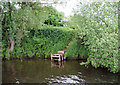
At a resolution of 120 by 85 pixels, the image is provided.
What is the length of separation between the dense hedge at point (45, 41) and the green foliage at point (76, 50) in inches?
33.6

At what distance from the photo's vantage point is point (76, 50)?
525 inches

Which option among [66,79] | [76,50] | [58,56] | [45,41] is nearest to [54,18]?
[45,41]

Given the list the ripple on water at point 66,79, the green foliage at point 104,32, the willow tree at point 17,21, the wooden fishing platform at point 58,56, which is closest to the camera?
the ripple on water at point 66,79

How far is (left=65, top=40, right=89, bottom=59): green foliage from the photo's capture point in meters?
13.3

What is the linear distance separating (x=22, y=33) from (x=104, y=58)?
323 inches

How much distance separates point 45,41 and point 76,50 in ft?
11.5

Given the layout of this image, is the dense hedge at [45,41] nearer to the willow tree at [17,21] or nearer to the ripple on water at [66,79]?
→ the willow tree at [17,21]

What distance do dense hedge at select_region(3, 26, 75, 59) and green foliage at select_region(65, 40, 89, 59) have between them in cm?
85

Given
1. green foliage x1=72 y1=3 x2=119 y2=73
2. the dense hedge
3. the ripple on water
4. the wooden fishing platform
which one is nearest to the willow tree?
the dense hedge

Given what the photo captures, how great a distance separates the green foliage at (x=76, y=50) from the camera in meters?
13.3

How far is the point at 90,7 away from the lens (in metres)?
8.62

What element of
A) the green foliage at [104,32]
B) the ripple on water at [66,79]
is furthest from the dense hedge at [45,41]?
the ripple on water at [66,79]

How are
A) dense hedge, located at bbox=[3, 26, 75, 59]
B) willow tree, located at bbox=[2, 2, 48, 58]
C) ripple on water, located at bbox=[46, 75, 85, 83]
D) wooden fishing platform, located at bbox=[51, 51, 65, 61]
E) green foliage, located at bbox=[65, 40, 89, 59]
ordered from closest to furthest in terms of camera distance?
ripple on water, located at bbox=[46, 75, 85, 83] → willow tree, located at bbox=[2, 2, 48, 58] → wooden fishing platform, located at bbox=[51, 51, 65, 61] → green foliage, located at bbox=[65, 40, 89, 59] → dense hedge, located at bbox=[3, 26, 75, 59]

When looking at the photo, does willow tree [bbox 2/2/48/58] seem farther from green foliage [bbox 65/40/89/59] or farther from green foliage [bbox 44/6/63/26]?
green foliage [bbox 44/6/63/26]
